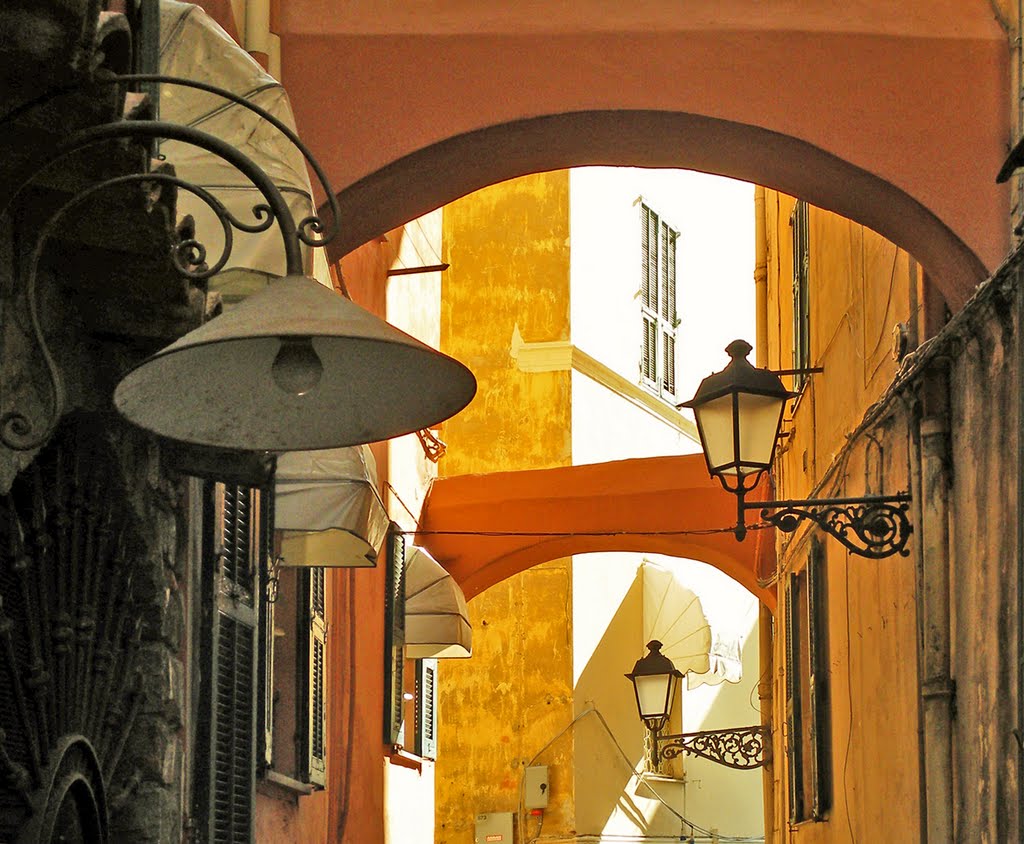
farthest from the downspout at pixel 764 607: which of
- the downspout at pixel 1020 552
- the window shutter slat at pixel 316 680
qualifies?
the downspout at pixel 1020 552

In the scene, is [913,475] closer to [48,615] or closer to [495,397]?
[48,615]

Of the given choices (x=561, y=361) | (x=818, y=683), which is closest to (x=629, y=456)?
(x=561, y=361)

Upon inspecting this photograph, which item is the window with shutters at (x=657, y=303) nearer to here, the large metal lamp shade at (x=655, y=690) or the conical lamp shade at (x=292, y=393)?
the large metal lamp shade at (x=655, y=690)

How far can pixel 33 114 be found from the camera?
3.14 metres

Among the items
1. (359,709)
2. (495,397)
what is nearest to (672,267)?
(495,397)

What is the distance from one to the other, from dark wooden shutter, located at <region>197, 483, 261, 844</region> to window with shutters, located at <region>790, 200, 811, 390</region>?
16.7 feet

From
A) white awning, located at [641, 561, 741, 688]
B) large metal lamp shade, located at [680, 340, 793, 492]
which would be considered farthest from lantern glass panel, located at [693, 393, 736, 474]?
white awning, located at [641, 561, 741, 688]

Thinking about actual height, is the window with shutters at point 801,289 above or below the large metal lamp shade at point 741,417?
above

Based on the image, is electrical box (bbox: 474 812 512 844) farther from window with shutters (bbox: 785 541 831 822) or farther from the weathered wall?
the weathered wall

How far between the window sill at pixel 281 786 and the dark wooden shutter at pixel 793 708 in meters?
3.54

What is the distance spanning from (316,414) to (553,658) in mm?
16175

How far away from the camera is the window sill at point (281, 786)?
7813 millimetres

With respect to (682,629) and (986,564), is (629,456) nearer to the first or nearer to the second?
(682,629)

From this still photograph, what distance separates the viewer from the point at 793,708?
1139 centimetres
